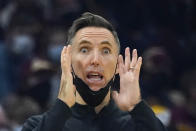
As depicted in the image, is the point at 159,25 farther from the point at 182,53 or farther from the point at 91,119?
the point at 91,119

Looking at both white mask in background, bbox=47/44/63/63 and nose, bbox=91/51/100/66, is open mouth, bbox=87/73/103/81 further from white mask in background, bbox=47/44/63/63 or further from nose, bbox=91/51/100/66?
white mask in background, bbox=47/44/63/63

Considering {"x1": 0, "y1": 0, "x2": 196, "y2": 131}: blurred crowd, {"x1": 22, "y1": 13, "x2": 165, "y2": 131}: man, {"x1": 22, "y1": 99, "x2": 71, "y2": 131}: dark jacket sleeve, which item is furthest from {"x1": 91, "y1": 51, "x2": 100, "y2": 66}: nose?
{"x1": 0, "y1": 0, "x2": 196, "y2": 131}: blurred crowd

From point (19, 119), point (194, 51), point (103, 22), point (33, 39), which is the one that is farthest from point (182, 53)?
point (103, 22)

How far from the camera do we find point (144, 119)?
4250 millimetres

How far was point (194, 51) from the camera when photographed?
9117 millimetres

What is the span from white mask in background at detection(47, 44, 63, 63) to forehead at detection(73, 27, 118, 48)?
4.07m

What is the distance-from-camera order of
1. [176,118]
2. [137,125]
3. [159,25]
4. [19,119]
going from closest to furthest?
[137,125] < [19,119] < [176,118] < [159,25]

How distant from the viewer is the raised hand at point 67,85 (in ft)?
13.9

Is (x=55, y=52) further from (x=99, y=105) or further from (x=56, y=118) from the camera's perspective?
(x=56, y=118)

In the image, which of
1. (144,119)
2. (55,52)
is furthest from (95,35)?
(55,52)

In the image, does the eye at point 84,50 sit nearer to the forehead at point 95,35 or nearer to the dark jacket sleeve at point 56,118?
the forehead at point 95,35

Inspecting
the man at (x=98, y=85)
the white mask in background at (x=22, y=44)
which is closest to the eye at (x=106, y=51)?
the man at (x=98, y=85)

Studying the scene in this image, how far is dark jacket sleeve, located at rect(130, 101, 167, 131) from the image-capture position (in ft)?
13.9

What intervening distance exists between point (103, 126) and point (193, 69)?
175 inches
